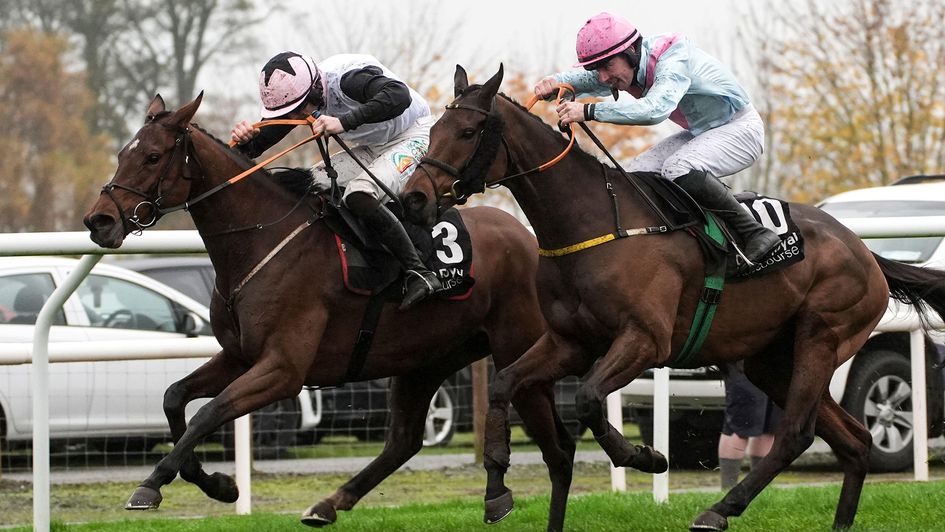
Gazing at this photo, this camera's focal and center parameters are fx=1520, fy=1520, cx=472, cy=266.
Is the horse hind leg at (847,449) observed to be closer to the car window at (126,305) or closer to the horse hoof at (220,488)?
the horse hoof at (220,488)

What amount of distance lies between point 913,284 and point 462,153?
2615 millimetres

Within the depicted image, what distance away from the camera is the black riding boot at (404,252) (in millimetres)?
6672

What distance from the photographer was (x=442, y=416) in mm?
11727

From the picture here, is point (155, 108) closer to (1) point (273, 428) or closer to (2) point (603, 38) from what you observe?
(2) point (603, 38)

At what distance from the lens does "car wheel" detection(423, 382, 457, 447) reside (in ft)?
38.5

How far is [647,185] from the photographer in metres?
6.62

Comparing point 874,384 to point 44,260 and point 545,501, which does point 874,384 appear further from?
point 44,260

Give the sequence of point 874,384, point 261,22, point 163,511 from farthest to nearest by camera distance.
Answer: point 261,22
point 874,384
point 163,511

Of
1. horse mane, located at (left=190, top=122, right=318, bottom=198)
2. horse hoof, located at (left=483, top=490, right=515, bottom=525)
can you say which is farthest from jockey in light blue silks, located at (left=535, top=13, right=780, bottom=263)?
horse hoof, located at (left=483, top=490, right=515, bottom=525)

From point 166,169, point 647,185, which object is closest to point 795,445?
point 647,185

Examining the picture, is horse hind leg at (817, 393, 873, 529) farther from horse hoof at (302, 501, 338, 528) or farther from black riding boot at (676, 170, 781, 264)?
horse hoof at (302, 501, 338, 528)

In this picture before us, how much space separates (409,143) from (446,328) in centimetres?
89

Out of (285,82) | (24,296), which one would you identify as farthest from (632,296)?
(24,296)

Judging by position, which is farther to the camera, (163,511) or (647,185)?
(163,511)
